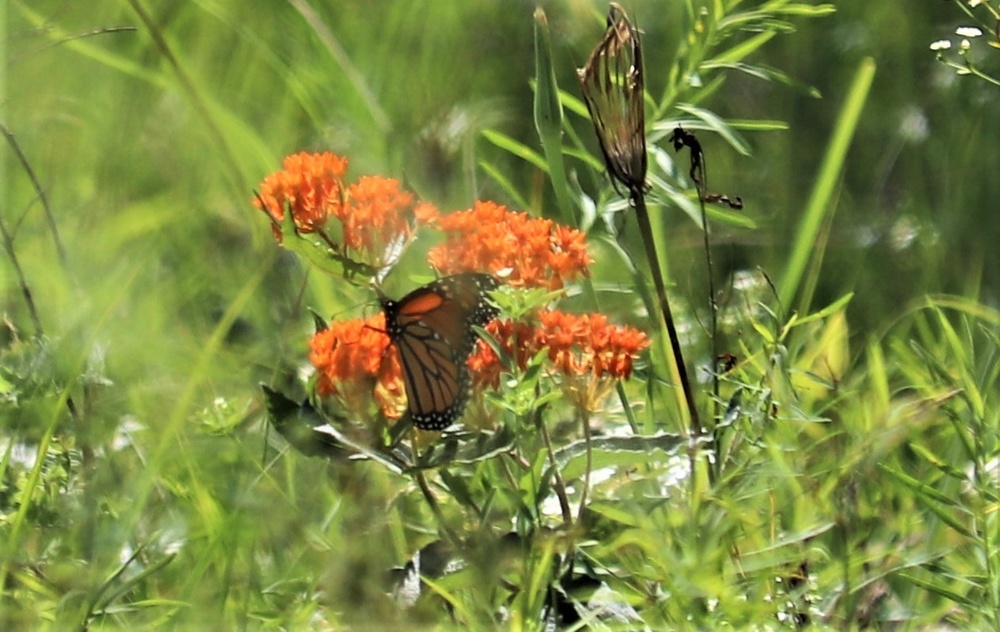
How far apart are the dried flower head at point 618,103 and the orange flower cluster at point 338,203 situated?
9.3 inches

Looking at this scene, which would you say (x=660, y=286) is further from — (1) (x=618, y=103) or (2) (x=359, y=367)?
(2) (x=359, y=367)

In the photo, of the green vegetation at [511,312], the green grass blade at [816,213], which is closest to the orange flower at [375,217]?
the green vegetation at [511,312]

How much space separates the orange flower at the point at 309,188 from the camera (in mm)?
1557

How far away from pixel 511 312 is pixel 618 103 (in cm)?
32

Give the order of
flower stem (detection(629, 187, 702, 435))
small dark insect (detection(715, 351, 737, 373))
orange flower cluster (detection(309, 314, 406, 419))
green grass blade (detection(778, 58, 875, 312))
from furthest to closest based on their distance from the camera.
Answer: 1. green grass blade (detection(778, 58, 875, 312))
2. small dark insect (detection(715, 351, 737, 373))
3. flower stem (detection(629, 187, 702, 435))
4. orange flower cluster (detection(309, 314, 406, 419))

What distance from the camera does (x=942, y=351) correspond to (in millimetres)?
1923

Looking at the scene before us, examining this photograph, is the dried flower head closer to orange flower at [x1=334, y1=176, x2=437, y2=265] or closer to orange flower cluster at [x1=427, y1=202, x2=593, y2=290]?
orange flower cluster at [x1=427, y1=202, x2=593, y2=290]

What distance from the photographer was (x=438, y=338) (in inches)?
63.7

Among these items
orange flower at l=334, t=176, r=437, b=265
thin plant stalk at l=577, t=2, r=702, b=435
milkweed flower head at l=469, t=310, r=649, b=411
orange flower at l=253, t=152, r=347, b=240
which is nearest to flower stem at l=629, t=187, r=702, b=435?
thin plant stalk at l=577, t=2, r=702, b=435

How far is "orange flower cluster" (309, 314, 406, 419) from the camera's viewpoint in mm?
1493

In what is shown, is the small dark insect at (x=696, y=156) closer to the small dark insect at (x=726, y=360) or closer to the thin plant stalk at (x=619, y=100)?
the thin plant stalk at (x=619, y=100)

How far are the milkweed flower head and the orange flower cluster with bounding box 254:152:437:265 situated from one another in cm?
18

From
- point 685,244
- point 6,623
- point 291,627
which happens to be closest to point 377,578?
point 291,627

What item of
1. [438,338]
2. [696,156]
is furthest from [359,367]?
[696,156]
